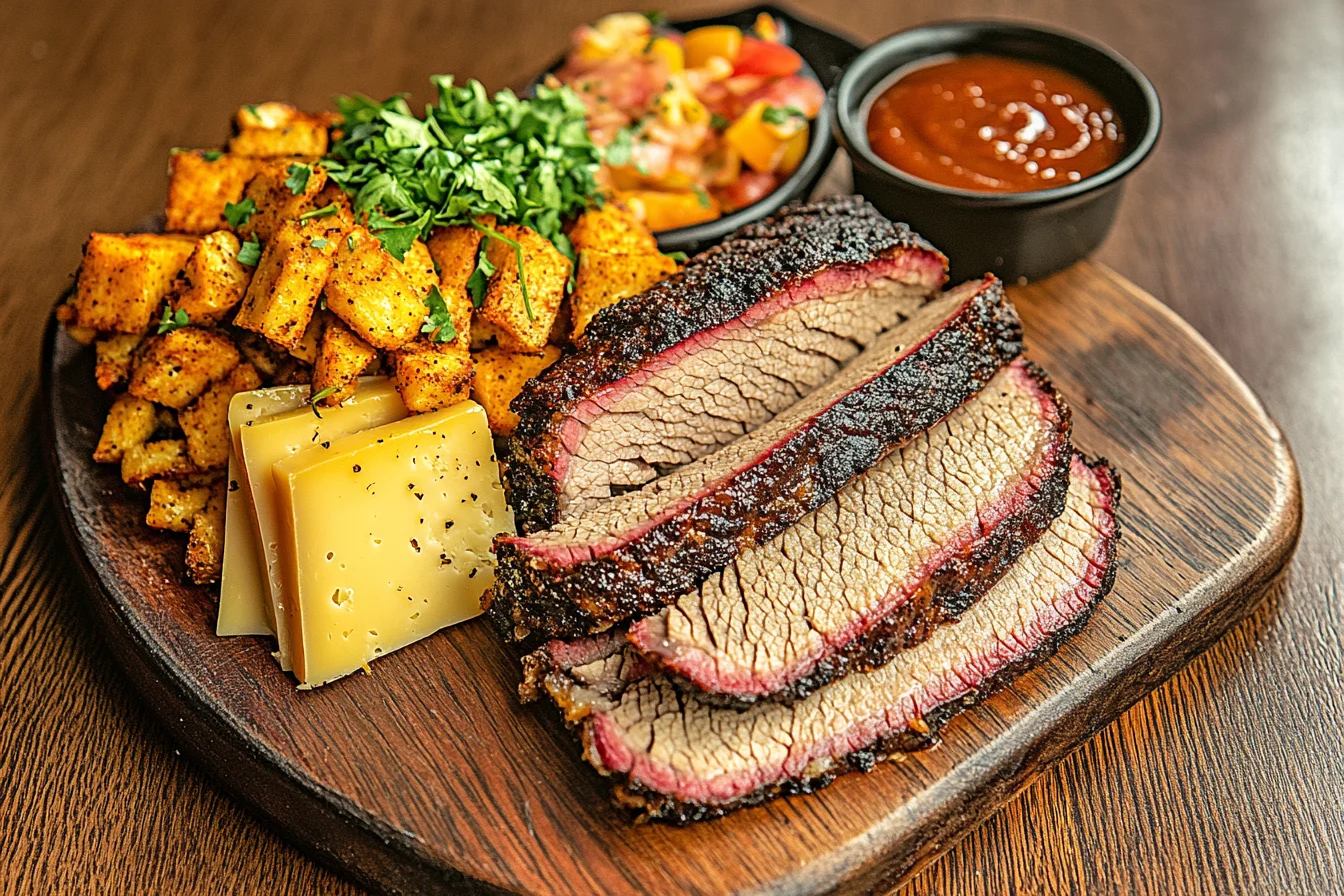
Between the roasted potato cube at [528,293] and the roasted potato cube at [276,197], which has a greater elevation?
the roasted potato cube at [276,197]

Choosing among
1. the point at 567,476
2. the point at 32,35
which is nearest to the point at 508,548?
the point at 567,476

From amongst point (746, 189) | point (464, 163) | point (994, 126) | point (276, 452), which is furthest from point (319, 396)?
point (994, 126)

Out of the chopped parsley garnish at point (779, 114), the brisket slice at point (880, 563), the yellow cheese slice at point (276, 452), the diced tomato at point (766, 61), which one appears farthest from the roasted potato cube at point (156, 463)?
the diced tomato at point (766, 61)

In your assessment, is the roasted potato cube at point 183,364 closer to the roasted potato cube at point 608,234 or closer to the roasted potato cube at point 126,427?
the roasted potato cube at point 126,427

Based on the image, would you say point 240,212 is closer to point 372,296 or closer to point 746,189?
point 372,296

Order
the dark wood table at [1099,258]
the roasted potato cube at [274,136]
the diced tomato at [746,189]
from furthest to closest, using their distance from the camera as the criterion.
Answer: the diced tomato at [746,189] → the roasted potato cube at [274,136] → the dark wood table at [1099,258]

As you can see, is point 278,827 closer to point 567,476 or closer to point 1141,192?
point 567,476

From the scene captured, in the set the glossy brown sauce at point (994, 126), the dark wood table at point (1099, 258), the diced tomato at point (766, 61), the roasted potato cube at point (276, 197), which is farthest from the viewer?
the diced tomato at point (766, 61)
